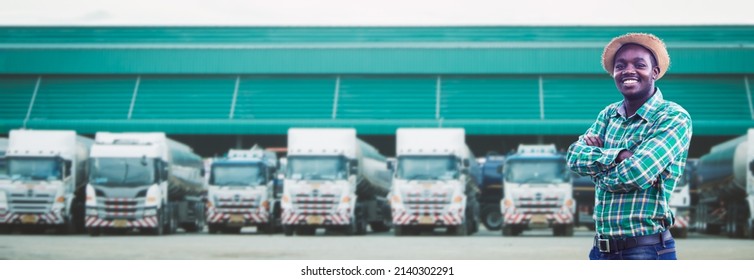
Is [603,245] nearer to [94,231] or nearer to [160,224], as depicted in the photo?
[94,231]

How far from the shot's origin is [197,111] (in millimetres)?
30828

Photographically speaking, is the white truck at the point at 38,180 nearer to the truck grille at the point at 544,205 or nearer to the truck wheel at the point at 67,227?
the truck wheel at the point at 67,227

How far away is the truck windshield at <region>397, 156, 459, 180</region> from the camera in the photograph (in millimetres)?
24812

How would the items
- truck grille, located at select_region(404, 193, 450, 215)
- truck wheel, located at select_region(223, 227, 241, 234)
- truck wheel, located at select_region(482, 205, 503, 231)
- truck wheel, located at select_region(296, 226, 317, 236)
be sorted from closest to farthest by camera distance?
truck grille, located at select_region(404, 193, 450, 215) → truck wheel, located at select_region(296, 226, 317, 236) → truck wheel, located at select_region(223, 227, 241, 234) → truck wheel, located at select_region(482, 205, 503, 231)

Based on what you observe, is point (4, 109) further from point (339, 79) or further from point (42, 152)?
point (339, 79)

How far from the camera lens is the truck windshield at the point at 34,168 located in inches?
944

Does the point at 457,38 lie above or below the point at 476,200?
above

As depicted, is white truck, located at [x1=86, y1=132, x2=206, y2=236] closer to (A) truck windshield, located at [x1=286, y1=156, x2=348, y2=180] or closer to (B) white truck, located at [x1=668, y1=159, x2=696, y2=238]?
(A) truck windshield, located at [x1=286, y1=156, x2=348, y2=180]

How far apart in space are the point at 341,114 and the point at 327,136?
7.24 meters

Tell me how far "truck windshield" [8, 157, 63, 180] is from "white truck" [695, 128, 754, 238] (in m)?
16.0

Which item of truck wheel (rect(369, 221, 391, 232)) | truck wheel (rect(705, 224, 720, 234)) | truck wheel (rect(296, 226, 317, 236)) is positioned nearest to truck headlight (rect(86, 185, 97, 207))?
truck wheel (rect(296, 226, 317, 236))

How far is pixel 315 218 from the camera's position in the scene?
Result: 25.1 m

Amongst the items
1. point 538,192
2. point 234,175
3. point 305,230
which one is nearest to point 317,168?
point 305,230
